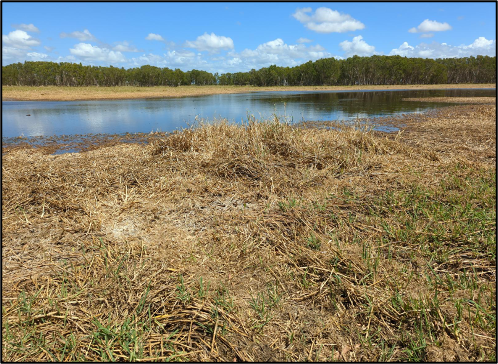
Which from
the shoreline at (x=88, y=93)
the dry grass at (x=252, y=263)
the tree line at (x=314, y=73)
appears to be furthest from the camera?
the tree line at (x=314, y=73)

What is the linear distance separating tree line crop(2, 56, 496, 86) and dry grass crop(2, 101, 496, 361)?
11237cm

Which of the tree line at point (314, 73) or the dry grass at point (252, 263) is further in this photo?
the tree line at point (314, 73)

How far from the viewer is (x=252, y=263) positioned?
3.33 metres

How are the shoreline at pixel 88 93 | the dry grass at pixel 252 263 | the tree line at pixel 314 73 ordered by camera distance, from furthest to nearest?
1. the tree line at pixel 314 73
2. the shoreline at pixel 88 93
3. the dry grass at pixel 252 263

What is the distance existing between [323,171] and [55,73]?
120 metres

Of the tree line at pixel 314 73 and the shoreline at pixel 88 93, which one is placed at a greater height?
the tree line at pixel 314 73

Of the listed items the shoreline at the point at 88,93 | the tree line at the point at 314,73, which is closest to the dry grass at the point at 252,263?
the shoreline at the point at 88,93

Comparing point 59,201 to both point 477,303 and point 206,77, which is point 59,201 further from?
point 206,77

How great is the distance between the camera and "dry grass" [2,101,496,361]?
2.32 m

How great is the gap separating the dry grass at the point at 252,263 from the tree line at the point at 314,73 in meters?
112

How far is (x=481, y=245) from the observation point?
3.32m

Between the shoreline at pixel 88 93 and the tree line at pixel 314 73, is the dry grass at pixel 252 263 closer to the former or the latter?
the shoreline at pixel 88 93

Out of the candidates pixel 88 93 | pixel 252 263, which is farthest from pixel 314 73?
pixel 252 263

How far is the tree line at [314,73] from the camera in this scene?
3855 inches
